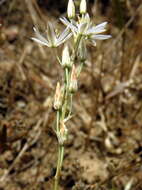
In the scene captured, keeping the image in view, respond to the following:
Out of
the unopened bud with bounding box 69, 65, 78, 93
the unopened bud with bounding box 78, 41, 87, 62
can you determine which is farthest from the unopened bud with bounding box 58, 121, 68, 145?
the unopened bud with bounding box 78, 41, 87, 62

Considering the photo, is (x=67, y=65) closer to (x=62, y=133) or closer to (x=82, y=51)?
(x=82, y=51)

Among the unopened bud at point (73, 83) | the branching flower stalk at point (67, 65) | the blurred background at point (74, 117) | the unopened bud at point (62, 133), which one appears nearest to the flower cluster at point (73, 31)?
the branching flower stalk at point (67, 65)

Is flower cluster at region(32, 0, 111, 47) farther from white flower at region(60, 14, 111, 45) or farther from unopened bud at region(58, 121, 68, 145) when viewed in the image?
unopened bud at region(58, 121, 68, 145)

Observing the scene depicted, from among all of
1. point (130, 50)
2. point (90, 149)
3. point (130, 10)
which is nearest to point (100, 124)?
point (90, 149)

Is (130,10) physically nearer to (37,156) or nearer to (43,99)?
(43,99)

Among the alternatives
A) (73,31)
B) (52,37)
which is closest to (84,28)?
(73,31)
